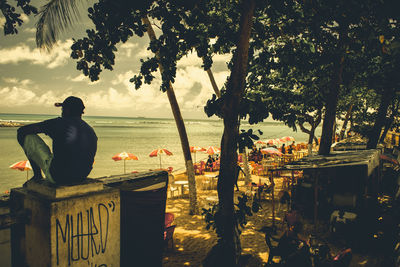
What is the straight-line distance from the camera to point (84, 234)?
285 cm

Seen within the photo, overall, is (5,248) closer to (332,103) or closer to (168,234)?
(168,234)

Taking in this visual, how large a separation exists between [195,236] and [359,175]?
620cm

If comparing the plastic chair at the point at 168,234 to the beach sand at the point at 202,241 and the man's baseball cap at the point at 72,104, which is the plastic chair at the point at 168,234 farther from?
the man's baseball cap at the point at 72,104

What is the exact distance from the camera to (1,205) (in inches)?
123

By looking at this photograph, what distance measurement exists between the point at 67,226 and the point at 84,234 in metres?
0.25

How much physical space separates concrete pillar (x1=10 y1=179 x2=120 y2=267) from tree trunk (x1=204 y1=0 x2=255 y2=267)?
137cm

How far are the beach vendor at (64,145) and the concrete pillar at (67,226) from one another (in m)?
0.15

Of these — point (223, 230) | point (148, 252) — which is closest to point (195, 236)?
point (148, 252)

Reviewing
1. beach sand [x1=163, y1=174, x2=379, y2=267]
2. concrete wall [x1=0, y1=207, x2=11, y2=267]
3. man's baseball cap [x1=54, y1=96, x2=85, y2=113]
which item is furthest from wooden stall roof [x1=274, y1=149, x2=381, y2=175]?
concrete wall [x1=0, y1=207, x2=11, y2=267]

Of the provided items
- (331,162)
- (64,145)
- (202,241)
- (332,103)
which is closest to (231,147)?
(64,145)

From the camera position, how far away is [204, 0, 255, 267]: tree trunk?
3133mm

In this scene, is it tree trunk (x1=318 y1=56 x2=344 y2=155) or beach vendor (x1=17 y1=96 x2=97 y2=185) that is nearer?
beach vendor (x1=17 y1=96 x2=97 y2=185)

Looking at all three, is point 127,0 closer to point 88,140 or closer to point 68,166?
point 88,140

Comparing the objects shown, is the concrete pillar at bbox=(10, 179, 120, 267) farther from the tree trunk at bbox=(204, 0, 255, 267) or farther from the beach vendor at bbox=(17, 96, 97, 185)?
the tree trunk at bbox=(204, 0, 255, 267)
